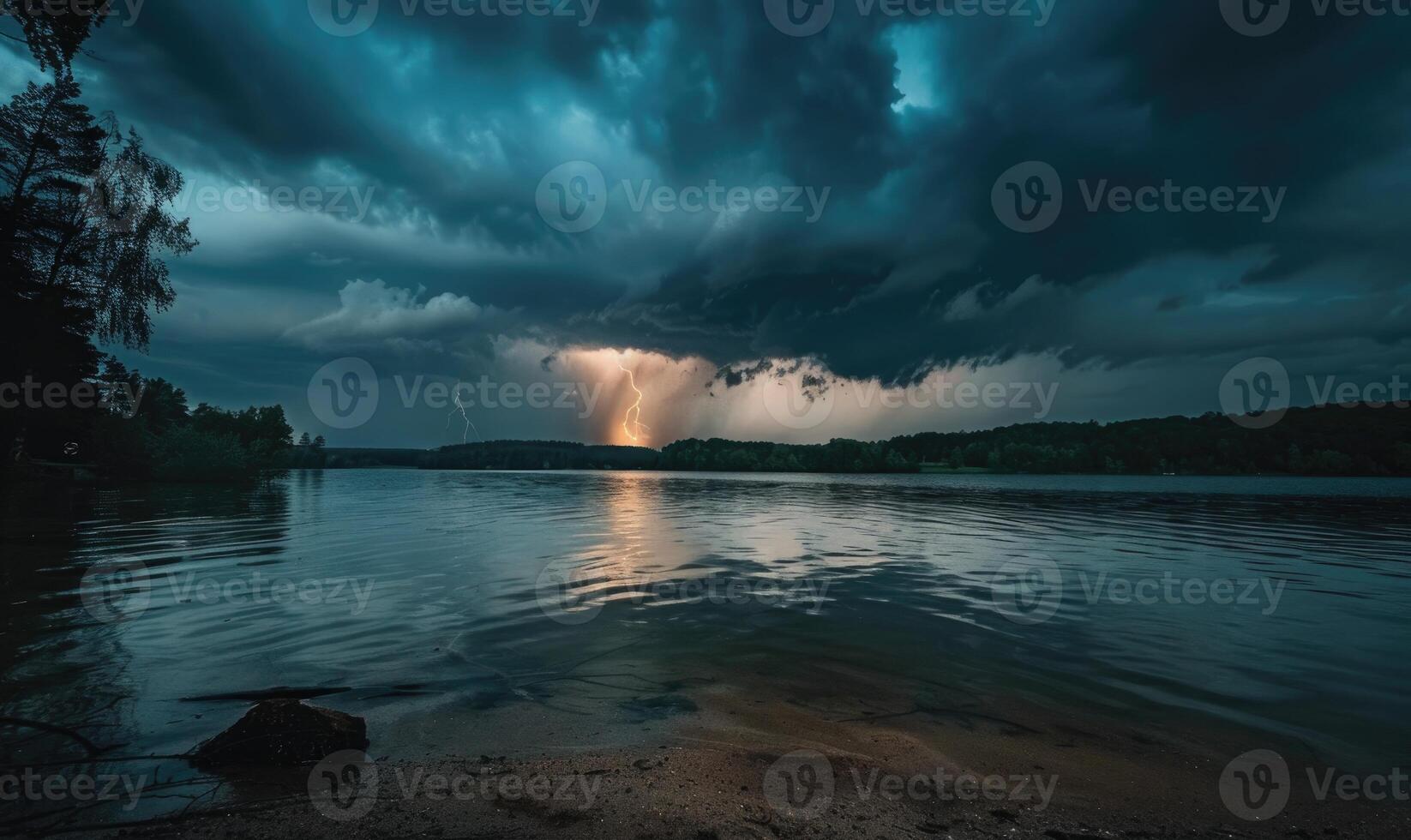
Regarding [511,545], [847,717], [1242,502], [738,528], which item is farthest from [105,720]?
[1242,502]

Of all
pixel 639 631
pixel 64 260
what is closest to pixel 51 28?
pixel 639 631

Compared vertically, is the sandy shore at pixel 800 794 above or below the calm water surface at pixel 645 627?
above

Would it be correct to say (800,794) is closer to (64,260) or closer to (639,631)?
(639,631)

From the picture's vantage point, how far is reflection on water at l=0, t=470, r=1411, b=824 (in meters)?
8.47

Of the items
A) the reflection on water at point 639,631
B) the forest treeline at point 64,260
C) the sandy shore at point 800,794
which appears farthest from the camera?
the forest treeline at point 64,260

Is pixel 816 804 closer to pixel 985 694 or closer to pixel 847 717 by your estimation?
pixel 847 717

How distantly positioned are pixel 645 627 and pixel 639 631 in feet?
1.13

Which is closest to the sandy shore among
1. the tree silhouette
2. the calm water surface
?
the calm water surface

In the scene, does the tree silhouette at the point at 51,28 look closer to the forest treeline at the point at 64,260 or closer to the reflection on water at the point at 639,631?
the reflection on water at the point at 639,631

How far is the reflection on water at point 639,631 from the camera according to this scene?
333 inches

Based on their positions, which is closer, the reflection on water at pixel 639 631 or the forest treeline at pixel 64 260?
the reflection on water at pixel 639 631

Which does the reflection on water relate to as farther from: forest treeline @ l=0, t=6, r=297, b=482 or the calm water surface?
forest treeline @ l=0, t=6, r=297, b=482

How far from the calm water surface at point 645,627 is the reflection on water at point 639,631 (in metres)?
0.08

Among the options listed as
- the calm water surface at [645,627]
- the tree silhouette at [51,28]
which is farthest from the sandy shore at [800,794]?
the tree silhouette at [51,28]
